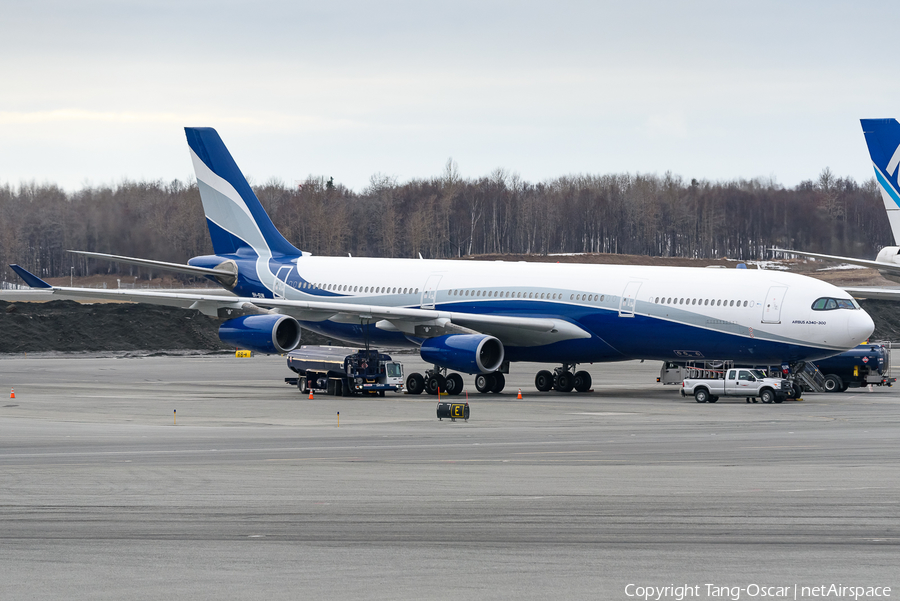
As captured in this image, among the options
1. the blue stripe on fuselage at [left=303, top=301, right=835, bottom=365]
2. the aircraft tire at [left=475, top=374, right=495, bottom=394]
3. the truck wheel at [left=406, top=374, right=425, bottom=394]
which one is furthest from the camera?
the aircraft tire at [left=475, top=374, right=495, bottom=394]

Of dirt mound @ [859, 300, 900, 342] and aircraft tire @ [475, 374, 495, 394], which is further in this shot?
dirt mound @ [859, 300, 900, 342]

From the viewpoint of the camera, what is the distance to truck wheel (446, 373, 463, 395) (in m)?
40.2

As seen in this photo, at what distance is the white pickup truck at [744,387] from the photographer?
36.1 m

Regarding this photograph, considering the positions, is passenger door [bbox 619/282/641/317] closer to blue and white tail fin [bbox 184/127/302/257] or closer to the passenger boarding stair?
the passenger boarding stair

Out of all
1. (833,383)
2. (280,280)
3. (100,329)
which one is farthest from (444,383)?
(100,329)

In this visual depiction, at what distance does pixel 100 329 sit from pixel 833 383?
1716 inches

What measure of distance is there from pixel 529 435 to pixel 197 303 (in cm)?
1978

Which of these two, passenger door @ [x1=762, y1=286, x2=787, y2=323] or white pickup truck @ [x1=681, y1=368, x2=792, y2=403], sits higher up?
passenger door @ [x1=762, y1=286, x2=787, y2=323]

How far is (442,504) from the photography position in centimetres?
1581

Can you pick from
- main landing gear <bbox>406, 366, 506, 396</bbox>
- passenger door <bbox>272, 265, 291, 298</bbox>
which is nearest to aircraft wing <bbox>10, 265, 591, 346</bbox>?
main landing gear <bbox>406, 366, 506, 396</bbox>

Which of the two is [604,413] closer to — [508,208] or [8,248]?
[8,248]

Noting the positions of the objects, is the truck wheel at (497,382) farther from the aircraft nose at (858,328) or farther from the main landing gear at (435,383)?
the aircraft nose at (858,328)

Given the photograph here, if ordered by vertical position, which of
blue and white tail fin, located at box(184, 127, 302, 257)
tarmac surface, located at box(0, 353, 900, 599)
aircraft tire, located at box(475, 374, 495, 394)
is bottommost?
tarmac surface, located at box(0, 353, 900, 599)

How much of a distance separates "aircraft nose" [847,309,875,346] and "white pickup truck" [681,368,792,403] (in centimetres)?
253
